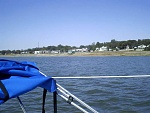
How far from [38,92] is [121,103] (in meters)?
5.47

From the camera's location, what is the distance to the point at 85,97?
13078 mm

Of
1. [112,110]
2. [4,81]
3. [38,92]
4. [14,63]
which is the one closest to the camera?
[4,81]

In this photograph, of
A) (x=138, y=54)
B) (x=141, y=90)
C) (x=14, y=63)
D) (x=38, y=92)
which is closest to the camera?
(x=14, y=63)

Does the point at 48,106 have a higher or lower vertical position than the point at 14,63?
lower

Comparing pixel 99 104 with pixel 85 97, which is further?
pixel 85 97

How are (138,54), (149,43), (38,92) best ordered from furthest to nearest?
1. (149,43)
2. (138,54)
3. (38,92)

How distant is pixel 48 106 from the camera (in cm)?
1084

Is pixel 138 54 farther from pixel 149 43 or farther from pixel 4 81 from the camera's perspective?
pixel 4 81

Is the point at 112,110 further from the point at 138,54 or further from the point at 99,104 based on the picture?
the point at 138,54

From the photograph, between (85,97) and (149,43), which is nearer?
(85,97)

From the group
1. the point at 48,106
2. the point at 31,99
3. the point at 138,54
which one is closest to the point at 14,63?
the point at 48,106

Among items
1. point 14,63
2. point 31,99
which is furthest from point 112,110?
point 14,63

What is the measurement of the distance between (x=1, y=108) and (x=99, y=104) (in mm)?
4898

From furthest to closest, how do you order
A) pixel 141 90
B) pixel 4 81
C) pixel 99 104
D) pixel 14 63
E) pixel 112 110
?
pixel 141 90 < pixel 99 104 < pixel 112 110 < pixel 14 63 < pixel 4 81
